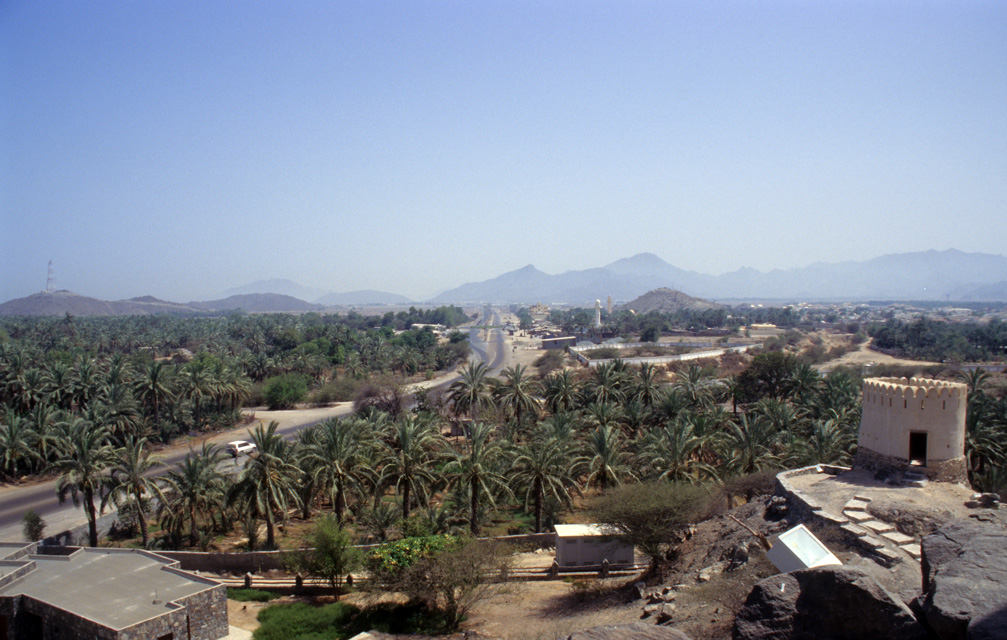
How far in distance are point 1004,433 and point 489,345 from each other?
115 metres

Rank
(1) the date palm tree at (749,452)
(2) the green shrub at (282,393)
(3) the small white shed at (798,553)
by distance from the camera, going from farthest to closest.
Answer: (2) the green shrub at (282,393) < (1) the date palm tree at (749,452) < (3) the small white shed at (798,553)

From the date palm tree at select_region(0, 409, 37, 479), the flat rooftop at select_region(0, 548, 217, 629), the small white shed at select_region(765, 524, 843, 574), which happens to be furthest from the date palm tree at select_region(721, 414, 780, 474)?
the date palm tree at select_region(0, 409, 37, 479)

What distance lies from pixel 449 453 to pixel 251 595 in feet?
32.9

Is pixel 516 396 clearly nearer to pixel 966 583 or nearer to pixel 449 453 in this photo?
pixel 449 453

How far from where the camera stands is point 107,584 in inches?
720

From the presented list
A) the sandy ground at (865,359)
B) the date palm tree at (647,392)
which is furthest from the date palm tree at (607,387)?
the sandy ground at (865,359)

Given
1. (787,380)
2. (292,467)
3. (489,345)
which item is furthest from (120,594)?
(489,345)

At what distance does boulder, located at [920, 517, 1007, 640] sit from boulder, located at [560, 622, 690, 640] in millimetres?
3519

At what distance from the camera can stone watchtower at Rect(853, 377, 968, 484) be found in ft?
62.3

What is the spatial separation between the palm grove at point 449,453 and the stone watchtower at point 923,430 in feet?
19.4

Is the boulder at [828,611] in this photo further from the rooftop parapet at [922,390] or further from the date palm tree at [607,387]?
the date palm tree at [607,387]

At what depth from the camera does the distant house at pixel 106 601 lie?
16078mm

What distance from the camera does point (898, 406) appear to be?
1950cm

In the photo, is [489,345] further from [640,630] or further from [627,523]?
[640,630]
